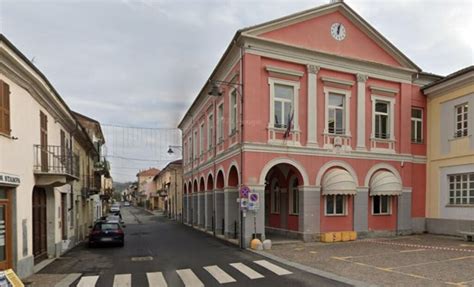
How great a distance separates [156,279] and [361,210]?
42.1 feet

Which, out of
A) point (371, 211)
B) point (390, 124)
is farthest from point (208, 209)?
point (390, 124)

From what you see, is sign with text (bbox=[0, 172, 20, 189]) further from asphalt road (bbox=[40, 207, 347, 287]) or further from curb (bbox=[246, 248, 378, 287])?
curb (bbox=[246, 248, 378, 287])

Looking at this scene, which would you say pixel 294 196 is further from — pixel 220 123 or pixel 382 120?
pixel 382 120

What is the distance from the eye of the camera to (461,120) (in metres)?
20.3

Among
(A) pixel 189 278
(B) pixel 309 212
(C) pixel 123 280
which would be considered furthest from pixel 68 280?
(B) pixel 309 212

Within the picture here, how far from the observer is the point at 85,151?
85.7ft

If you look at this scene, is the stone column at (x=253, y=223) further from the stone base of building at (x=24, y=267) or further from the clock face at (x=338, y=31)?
A: the clock face at (x=338, y=31)

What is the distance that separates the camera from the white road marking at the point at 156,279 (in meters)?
10.4

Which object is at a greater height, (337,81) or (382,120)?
(337,81)

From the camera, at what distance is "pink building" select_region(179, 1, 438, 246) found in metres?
18.0

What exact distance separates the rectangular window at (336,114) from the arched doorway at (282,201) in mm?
3292

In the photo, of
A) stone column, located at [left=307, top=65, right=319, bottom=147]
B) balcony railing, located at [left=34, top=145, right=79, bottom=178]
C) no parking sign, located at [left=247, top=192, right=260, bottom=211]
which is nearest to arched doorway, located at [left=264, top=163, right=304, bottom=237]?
stone column, located at [left=307, top=65, right=319, bottom=147]

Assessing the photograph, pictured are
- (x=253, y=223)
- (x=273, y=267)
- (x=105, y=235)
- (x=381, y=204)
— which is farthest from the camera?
(x=381, y=204)

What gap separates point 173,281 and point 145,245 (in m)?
9.90
